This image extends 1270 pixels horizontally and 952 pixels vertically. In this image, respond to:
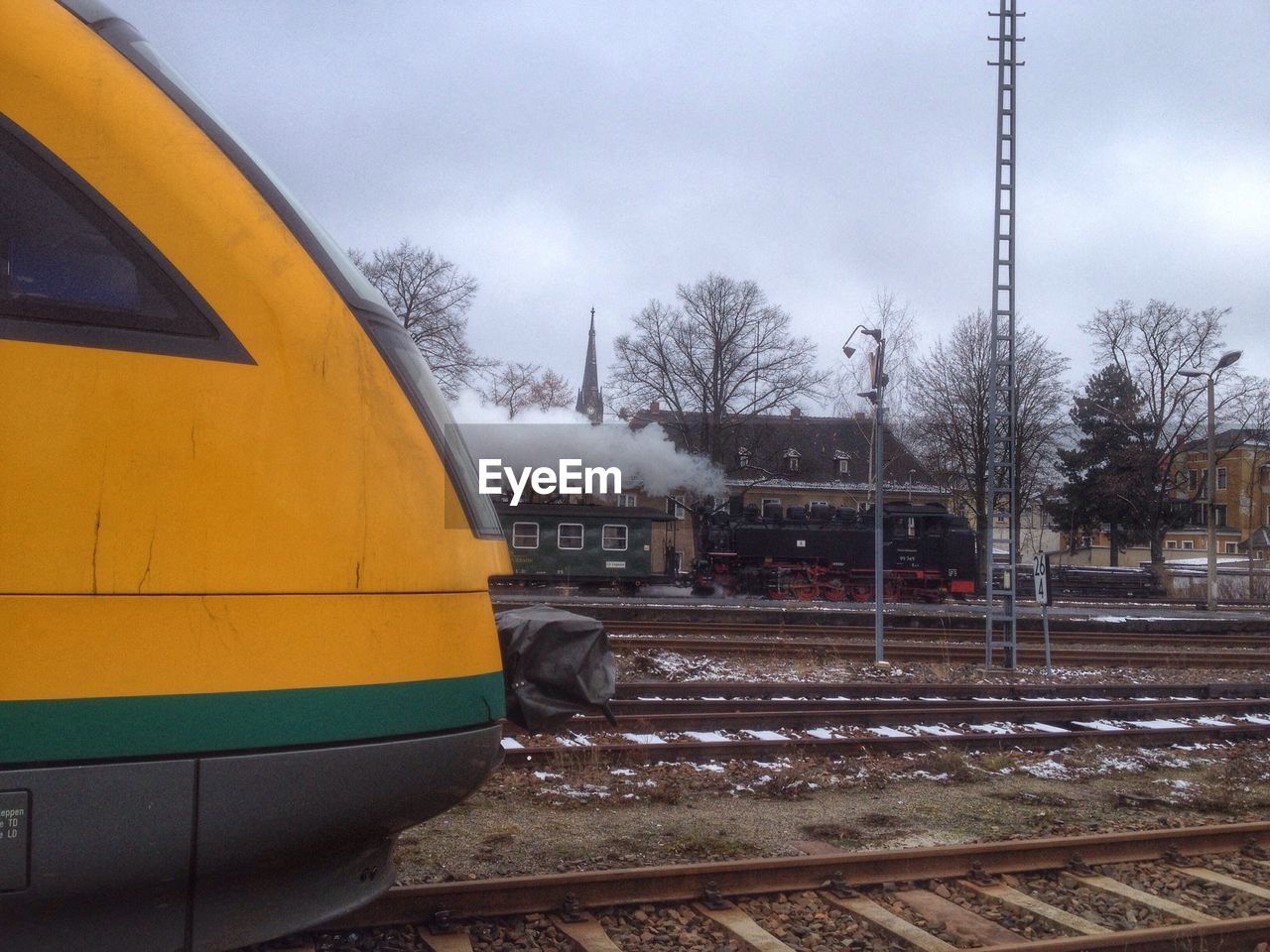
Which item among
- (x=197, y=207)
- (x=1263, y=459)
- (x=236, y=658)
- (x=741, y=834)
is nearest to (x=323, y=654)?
(x=236, y=658)

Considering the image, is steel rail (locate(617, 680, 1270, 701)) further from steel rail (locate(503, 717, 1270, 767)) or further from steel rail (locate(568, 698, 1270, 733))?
steel rail (locate(503, 717, 1270, 767))

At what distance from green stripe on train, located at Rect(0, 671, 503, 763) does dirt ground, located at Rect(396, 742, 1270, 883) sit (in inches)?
110

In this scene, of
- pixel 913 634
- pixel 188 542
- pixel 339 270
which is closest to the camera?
pixel 188 542

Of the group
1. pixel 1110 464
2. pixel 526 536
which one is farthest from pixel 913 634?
pixel 1110 464

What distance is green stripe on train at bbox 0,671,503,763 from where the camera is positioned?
A: 2.21 metres

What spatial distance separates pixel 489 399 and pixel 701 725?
106ft

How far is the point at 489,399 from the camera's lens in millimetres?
40531

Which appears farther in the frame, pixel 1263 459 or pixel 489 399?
pixel 1263 459

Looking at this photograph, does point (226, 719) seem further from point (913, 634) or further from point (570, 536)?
point (570, 536)

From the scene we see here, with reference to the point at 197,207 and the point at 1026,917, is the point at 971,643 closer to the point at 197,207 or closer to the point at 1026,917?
the point at 1026,917

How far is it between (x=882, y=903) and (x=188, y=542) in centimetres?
405

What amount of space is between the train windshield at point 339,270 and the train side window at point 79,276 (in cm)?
38

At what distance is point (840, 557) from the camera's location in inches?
1242

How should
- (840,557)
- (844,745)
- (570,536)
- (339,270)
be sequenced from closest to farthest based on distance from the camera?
(339,270) < (844,745) < (570,536) < (840,557)
